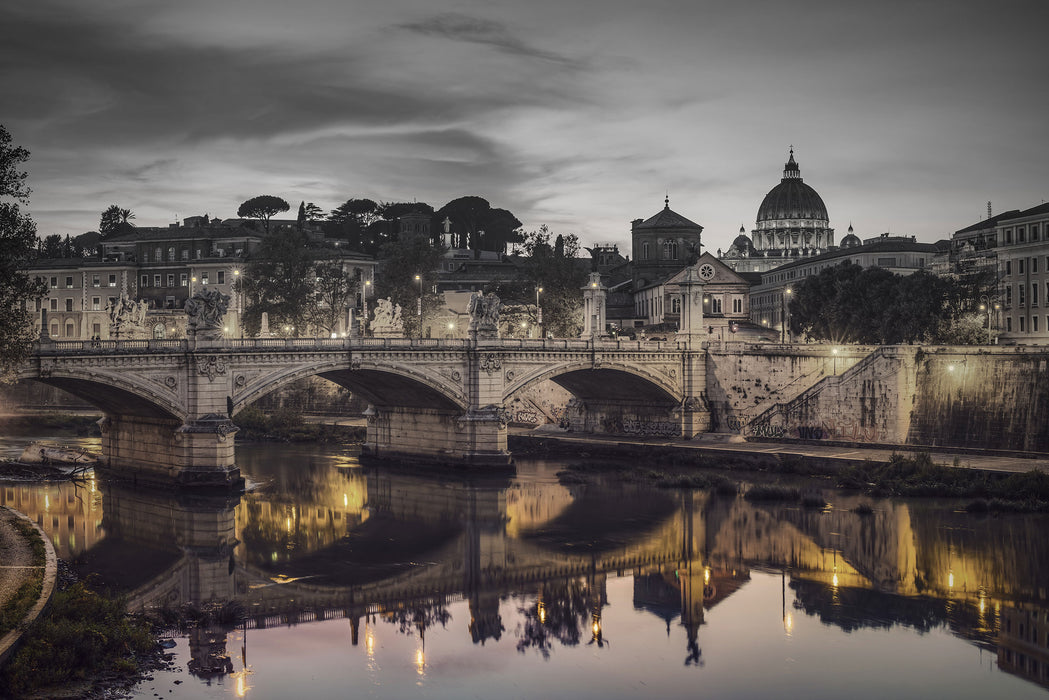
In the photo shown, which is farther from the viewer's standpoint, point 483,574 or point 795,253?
point 795,253

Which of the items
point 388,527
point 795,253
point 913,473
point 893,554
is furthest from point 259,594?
point 795,253

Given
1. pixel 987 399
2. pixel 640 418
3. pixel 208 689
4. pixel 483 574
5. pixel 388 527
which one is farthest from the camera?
pixel 640 418

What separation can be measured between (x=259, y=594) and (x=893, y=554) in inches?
745

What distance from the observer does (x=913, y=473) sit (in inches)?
1718

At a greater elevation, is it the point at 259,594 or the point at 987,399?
the point at 987,399

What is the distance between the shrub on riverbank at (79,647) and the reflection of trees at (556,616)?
8573 mm

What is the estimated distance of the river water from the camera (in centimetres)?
2339

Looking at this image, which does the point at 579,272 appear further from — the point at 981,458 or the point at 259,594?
the point at 259,594

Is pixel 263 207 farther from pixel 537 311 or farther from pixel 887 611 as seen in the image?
pixel 887 611

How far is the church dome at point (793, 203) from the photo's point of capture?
6058 inches

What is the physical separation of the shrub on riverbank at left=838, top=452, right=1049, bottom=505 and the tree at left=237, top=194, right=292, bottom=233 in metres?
86.6

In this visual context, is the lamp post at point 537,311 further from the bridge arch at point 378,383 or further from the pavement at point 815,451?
the bridge arch at point 378,383

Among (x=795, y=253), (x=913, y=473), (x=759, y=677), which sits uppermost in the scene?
(x=795, y=253)

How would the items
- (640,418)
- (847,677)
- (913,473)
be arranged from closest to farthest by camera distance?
(847,677), (913,473), (640,418)
